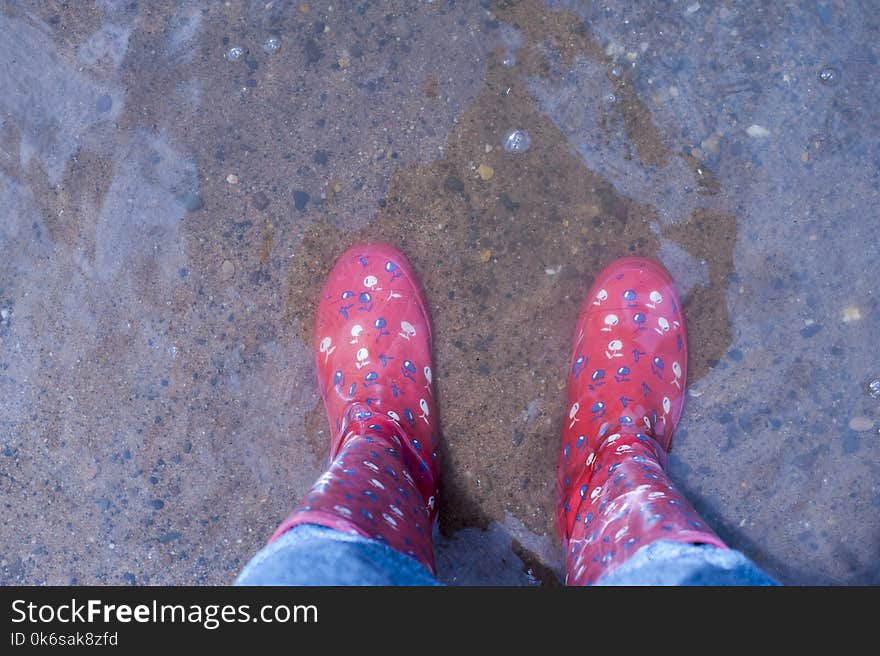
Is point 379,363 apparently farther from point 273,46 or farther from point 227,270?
point 273,46

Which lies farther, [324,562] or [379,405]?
[379,405]

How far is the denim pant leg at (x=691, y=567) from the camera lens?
1.05 meters

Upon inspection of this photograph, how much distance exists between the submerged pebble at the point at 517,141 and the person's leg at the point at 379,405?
17.6 inches

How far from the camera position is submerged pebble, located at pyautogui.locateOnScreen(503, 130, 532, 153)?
5.79 ft

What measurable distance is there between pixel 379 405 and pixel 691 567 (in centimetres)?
90

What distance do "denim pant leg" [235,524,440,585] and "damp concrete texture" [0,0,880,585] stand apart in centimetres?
71

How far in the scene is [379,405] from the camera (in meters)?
1.69

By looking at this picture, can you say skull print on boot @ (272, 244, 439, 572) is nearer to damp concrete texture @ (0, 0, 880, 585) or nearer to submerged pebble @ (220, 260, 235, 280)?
damp concrete texture @ (0, 0, 880, 585)

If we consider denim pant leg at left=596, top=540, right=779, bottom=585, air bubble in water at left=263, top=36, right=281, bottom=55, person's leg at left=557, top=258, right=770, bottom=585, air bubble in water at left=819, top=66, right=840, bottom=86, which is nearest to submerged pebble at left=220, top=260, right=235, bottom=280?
air bubble in water at left=263, top=36, right=281, bottom=55

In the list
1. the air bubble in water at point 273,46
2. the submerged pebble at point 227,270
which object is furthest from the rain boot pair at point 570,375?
the air bubble in water at point 273,46

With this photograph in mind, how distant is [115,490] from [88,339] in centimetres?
46

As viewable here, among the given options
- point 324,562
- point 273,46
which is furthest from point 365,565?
point 273,46
